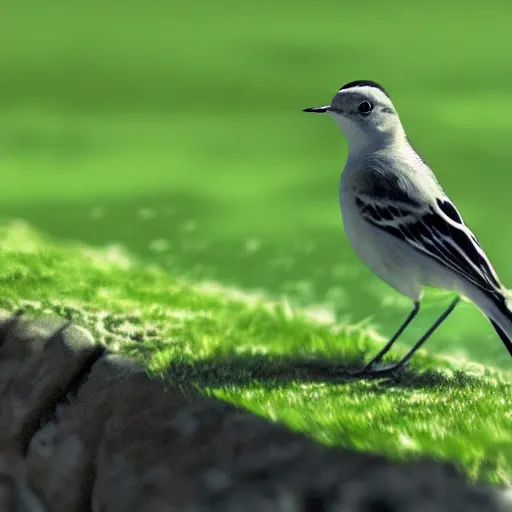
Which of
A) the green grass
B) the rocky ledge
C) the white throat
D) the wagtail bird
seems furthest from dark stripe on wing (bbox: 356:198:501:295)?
the rocky ledge

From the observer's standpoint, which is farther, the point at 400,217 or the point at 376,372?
the point at 376,372

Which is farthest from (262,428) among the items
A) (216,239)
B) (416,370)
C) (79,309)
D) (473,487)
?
(216,239)

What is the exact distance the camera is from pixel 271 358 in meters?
4.93

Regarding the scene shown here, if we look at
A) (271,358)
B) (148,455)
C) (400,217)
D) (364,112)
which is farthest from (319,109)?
(148,455)

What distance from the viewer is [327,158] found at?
10.2m

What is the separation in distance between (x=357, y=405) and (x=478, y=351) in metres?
2.57

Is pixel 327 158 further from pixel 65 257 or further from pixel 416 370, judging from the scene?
pixel 416 370

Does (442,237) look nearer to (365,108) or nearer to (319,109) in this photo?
(365,108)

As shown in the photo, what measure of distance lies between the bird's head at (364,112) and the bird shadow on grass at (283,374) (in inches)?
40.0

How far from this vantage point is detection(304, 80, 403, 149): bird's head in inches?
183

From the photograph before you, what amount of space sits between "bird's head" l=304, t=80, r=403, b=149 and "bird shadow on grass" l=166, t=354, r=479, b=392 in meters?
1.02

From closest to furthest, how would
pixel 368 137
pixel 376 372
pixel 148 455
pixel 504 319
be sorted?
pixel 148 455 < pixel 504 319 < pixel 368 137 < pixel 376 372

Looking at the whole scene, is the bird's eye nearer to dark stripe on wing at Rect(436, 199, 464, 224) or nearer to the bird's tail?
dark stripe on wing at Rect(436, 199, 464, 224)

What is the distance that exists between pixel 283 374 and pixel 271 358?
0.22m
